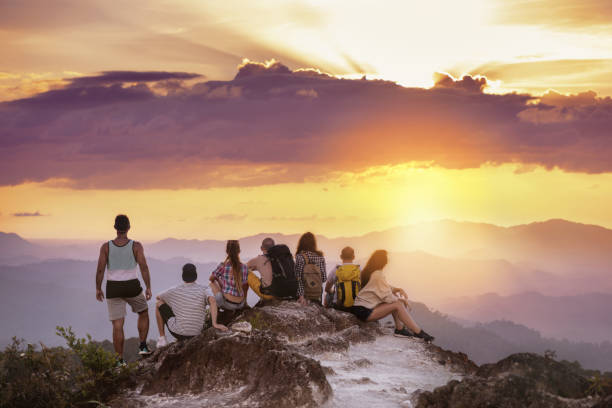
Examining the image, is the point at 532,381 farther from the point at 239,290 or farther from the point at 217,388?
the point at 239,290

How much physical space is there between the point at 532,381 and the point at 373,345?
17.3ft

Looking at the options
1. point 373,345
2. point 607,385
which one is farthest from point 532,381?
point 373,345

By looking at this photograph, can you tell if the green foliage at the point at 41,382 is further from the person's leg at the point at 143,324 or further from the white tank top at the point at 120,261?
the person's leg at the point at 143,324

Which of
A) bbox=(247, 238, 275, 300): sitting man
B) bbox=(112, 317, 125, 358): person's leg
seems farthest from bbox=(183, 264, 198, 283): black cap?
bbox=(247, 238, 275, 300): sitting man

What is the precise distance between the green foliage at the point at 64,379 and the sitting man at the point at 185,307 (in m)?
1.46

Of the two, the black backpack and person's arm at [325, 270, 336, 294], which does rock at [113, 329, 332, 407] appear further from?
person's arm at [325, 270, 336, 294]

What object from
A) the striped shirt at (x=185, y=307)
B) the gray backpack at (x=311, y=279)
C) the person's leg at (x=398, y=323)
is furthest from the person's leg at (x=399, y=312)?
the striped shirt at (x=185, y=307)

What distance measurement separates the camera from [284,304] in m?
13.6

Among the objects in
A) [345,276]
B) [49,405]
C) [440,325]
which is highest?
[345,276]

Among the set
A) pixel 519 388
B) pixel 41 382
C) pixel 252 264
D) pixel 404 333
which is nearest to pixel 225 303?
pixel 252 264

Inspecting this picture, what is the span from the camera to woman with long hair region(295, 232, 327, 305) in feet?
47.2

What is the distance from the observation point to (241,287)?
12.7 metres

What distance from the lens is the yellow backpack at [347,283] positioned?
14.0m

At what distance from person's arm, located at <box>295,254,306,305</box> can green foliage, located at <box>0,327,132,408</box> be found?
5.32m
